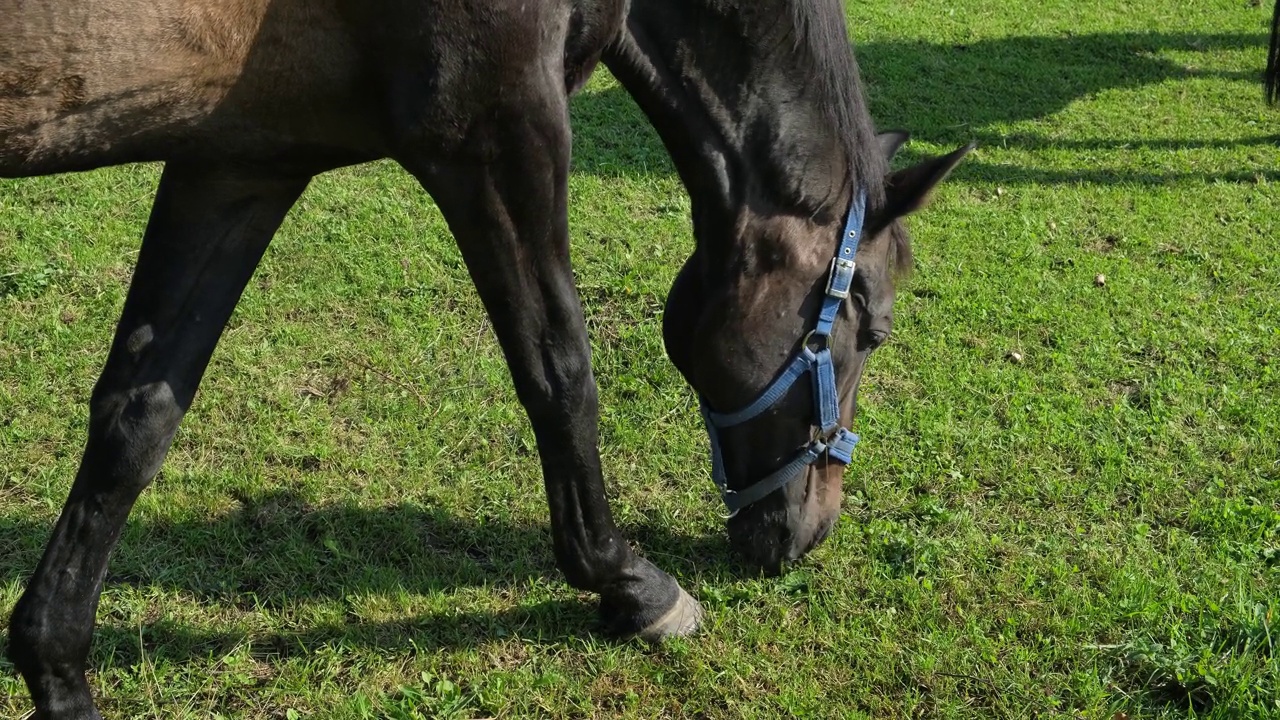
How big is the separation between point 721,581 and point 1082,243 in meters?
3.29

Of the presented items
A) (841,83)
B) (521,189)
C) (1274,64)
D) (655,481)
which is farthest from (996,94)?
(521,189)

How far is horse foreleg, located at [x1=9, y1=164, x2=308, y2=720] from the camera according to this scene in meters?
2.36

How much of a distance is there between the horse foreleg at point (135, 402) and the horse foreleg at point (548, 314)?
0.50 metres

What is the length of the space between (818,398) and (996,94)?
19.5 ft

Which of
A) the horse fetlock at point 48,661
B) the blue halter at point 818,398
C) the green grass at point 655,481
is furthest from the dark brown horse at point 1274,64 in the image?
the horse fetlock at point 48,661

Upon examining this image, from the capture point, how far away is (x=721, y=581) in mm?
3141

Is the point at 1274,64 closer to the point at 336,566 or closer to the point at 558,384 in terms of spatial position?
the point at 558,384

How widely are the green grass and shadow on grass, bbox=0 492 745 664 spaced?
0.04ft

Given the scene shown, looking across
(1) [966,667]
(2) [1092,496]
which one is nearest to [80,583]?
(1) [966,667]

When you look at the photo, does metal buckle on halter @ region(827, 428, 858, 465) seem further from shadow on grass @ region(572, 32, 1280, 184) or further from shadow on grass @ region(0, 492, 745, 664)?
shadow on grass @ region(572, 32, 1280, 184)

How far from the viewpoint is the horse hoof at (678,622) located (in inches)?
111

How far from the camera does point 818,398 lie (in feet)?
8.94

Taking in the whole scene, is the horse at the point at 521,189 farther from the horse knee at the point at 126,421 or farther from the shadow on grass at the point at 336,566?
the shadow on grass at the point at 336,566

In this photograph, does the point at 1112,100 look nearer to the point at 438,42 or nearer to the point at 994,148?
the point at 994,148
